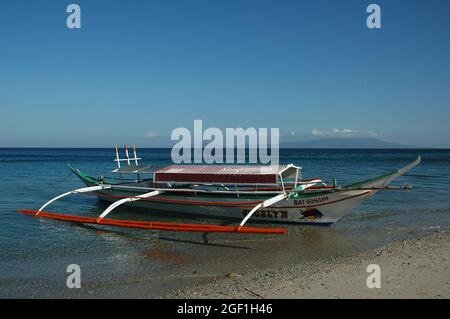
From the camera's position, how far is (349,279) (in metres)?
8.51

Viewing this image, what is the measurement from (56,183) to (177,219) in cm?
1800

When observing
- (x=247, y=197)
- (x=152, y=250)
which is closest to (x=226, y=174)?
(x=247, y=197)

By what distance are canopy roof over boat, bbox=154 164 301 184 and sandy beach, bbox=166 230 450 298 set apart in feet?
13.9

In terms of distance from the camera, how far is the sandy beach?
7695mm

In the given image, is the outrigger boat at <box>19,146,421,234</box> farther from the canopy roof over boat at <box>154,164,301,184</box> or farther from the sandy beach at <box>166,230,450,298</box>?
the sandy beach at <box>166,230,450,298</box>

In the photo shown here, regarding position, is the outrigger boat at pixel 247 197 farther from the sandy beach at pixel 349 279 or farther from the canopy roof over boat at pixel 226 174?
the sandy beach at pixel 349 279

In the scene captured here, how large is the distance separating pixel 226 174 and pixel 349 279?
6699 mm

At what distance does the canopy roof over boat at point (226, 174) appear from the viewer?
14.0 m

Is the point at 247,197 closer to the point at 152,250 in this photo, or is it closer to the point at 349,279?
the point at 152,250

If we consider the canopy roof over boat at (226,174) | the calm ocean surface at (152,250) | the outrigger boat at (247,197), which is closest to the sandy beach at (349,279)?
the calm ocean surface at (152,250)

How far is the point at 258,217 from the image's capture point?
14.9m

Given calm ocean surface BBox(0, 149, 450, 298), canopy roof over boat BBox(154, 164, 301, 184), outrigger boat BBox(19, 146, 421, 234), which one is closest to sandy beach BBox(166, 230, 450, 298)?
calm ocean surface BBox(0, 149, 450, 298)

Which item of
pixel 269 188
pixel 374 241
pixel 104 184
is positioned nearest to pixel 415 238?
pixel 374 241

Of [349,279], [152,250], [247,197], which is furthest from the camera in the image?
[247,197]
